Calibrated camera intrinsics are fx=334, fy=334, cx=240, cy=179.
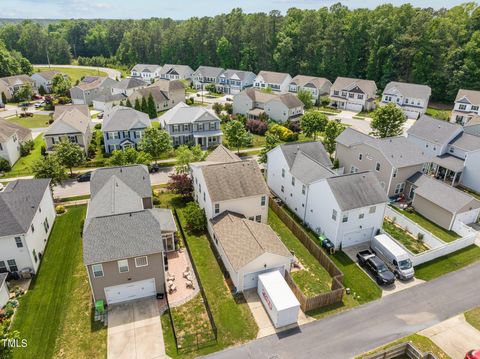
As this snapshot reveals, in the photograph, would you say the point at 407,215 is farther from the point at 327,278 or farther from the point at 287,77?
the point at 287,77

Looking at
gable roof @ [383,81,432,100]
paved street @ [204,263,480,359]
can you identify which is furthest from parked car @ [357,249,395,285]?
gable roof @ [383,81,432,100]

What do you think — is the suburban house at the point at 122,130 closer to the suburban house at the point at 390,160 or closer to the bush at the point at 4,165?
the bush at the point at 4,165

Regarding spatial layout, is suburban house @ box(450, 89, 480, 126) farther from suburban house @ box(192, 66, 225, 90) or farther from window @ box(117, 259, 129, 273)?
window @ box(117, 259, 129, 273)

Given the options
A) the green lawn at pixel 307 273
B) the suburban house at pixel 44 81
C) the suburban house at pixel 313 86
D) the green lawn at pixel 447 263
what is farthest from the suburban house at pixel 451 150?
the suburban house at pixel 44 81

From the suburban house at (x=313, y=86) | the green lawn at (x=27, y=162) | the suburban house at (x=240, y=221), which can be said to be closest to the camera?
the suburban house at (x=240, y=221)

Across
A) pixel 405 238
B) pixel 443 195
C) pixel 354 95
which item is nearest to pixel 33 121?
pixel 354 95
